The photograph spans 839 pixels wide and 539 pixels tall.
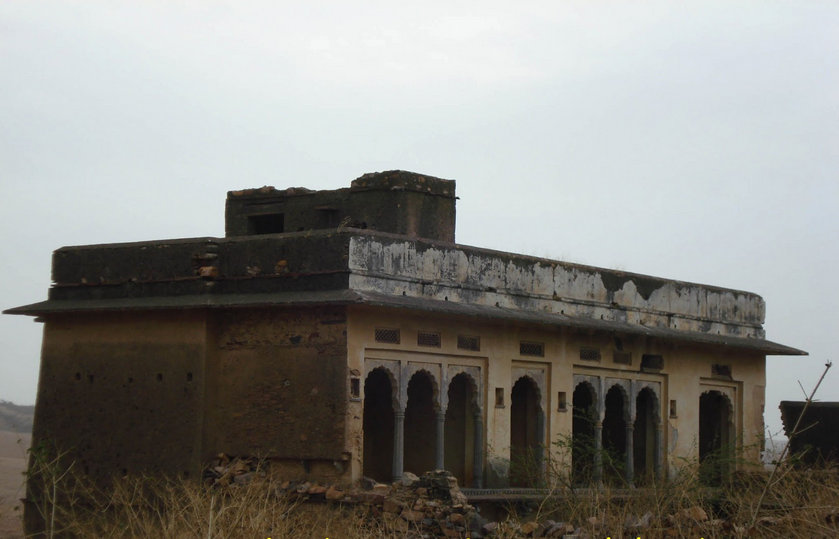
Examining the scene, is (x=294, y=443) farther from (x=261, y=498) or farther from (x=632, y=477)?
(x=632, y=477)

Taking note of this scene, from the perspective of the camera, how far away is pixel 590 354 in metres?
24.0

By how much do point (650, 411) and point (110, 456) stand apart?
1027cm

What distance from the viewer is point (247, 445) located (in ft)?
64.2

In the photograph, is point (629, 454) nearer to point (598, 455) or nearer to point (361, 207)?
point (598, 455)

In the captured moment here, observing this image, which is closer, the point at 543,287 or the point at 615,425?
the point at 543,287

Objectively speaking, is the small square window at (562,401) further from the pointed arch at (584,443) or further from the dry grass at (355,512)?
the dry grass at (355,512)

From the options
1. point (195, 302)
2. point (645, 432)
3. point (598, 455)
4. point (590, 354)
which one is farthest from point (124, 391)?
point (645, 432)

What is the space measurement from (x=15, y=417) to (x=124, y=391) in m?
52.0

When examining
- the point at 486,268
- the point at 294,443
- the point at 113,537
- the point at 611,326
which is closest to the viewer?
the point at 113,537

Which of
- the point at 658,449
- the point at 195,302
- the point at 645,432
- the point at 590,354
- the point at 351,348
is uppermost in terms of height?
the point at 195,302

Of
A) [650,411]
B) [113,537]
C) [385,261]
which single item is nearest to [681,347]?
[650,411]

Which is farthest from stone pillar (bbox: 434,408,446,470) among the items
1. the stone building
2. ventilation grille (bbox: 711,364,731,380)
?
ventilation grille (bbox: 711,364,731,380)

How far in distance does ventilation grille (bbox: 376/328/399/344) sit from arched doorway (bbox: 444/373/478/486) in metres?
2.01

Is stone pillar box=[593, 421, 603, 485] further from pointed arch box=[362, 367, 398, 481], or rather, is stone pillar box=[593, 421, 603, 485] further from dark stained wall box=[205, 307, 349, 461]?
dark stained wall box=[205, 307, 349, 461]
